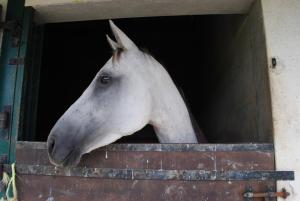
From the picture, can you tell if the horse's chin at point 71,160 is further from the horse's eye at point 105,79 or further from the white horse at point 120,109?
the horse's eye at point 105,79

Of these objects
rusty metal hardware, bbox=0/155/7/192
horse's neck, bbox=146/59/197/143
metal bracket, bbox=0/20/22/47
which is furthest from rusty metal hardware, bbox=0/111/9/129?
horse's neck, bbox=146/59/197/143

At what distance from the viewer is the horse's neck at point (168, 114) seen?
1802mm

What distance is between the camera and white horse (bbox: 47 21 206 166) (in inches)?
56.5

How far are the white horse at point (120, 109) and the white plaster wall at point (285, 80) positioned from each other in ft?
1.82

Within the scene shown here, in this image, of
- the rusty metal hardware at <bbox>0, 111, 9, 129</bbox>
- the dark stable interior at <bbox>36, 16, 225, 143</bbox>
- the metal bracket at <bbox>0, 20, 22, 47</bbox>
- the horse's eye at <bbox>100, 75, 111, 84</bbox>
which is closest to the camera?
the horse's eye at <bbox>100, 75, 111, 84</bbox>

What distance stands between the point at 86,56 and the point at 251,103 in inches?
113

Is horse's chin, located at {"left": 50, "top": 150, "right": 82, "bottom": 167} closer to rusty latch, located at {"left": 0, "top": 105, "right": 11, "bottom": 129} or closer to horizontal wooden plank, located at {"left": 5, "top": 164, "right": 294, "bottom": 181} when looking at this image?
horizontal wooden plank, located at {"left": 5, "top": 164, "right": 294, "bottom": 181}

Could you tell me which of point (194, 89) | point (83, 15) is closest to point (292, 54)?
point (83, 15)

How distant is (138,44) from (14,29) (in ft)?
7.58

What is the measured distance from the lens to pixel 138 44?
13.4ft

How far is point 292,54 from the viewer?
154cm

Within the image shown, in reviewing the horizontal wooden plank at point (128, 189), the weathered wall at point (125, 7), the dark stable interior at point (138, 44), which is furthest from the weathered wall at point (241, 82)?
the dark stable interior at point (138, 44)

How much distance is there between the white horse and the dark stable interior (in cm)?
152

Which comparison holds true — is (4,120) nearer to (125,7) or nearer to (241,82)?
(125,7)
